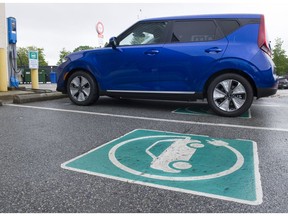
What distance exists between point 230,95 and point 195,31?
1.36 m

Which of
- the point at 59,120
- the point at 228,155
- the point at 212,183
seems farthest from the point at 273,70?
the point at 59,120

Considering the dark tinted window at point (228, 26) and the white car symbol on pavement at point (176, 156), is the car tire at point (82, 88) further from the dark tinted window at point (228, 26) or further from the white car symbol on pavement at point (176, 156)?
the white car symbol on pavement at point (176, 156)

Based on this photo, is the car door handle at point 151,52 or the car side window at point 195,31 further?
the car door handle at point 151,52

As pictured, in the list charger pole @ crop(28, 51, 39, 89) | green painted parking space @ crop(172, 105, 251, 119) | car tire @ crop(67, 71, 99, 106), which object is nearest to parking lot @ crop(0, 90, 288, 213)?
green painted parking space @ crop(172, 105, 251, 119)

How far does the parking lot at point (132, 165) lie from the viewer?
201 cm

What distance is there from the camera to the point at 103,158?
113 inches

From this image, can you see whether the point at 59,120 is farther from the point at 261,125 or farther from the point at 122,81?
the point at 261,125

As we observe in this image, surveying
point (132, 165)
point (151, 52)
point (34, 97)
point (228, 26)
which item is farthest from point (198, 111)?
point (34, 97)

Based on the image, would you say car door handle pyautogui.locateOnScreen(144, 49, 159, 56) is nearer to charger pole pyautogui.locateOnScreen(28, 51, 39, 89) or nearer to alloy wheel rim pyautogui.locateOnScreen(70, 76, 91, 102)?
alloy wheel rim pyautogui.locateOnScreen(70, 76, 91, 102)

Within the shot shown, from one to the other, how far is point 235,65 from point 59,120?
3.13 m

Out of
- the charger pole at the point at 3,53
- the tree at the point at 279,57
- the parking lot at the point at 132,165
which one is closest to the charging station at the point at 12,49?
the charger pole at the point at 3,53

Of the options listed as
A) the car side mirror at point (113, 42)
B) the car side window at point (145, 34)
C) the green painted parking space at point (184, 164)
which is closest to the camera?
the green painted parking space at point (184, 164)

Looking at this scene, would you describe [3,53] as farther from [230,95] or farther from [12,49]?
[230,95]

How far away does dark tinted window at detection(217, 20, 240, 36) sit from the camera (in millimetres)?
5043
